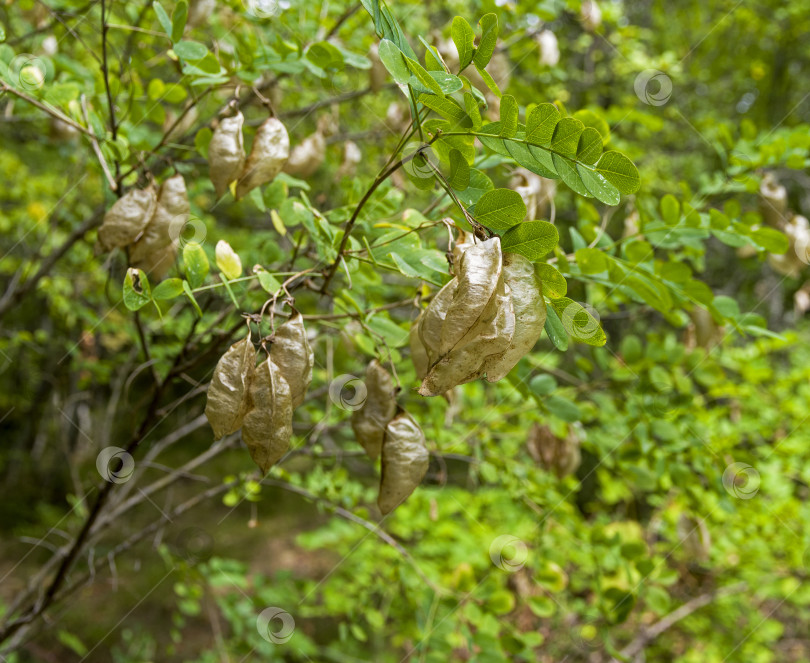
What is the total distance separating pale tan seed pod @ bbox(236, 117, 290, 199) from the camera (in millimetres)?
717

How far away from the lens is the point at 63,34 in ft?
4.21

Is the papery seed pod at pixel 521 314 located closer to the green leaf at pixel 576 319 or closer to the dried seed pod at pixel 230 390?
the green leaf at pixel 576 319

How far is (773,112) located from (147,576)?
217 inches

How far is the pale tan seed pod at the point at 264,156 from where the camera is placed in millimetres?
717

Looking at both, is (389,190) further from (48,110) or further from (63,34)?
(63,34)

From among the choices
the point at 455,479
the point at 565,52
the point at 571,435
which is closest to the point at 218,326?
the point at 571,435

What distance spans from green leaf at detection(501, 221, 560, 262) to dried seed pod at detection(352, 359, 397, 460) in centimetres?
24
